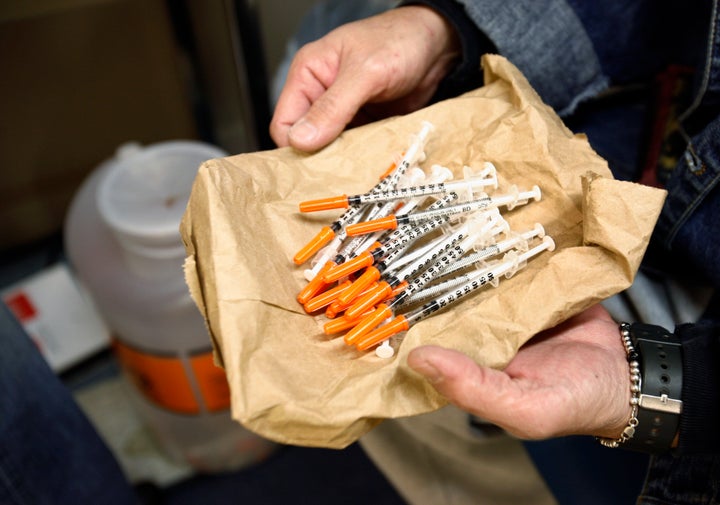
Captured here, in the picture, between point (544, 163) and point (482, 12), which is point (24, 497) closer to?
point (544, 163)

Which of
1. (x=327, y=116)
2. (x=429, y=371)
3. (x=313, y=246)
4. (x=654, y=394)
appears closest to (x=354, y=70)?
(x=327, y=116)

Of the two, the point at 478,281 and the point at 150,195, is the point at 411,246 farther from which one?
the point at 150,195

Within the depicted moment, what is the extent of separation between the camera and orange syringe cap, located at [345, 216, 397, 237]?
958 mm

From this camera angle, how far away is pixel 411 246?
1036 mm

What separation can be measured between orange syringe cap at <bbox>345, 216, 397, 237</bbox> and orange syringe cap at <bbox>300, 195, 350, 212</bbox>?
0.12 ft

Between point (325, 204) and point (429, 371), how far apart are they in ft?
1.14

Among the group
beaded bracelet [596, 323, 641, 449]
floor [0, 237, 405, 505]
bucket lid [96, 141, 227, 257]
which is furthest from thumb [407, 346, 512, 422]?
floor [0, 237, 405, 505]

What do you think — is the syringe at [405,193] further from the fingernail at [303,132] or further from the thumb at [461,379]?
the thumb at [461,379]

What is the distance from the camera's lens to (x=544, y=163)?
3.17 feet

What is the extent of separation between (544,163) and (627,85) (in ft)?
1.67

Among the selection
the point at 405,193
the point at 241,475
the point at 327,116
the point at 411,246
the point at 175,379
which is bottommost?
the point at 241,475

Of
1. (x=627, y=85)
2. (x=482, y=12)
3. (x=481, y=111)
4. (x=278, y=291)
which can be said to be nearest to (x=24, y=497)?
(x=278, y=291)

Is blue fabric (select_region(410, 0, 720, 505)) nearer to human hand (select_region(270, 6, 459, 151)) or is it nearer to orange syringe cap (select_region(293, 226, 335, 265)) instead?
human hand (select_region(270, 6, 459, 151))

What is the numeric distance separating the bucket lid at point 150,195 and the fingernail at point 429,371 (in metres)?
0.77
